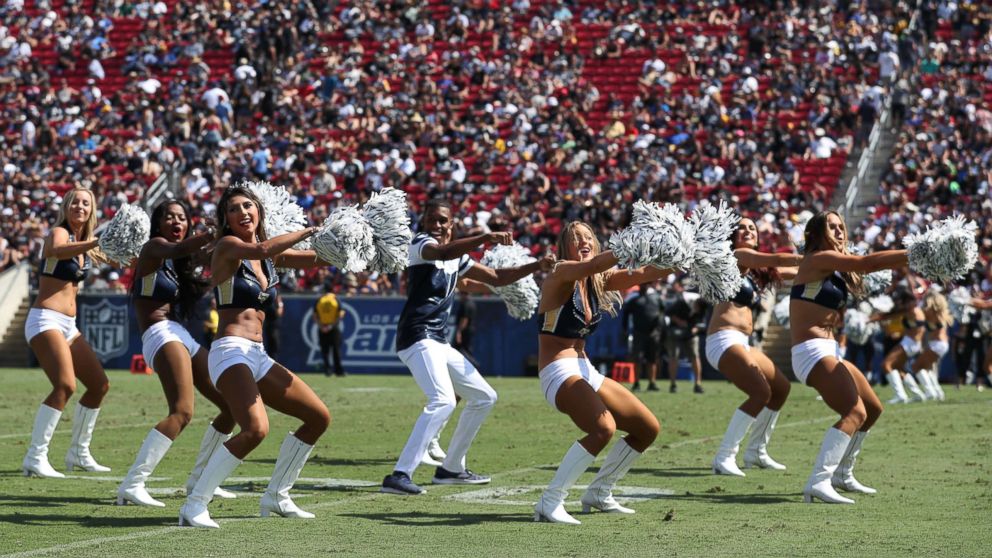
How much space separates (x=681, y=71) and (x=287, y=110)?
28.2ft

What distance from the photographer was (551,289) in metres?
7.93

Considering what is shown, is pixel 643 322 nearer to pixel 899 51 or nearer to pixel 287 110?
pixel 899 51

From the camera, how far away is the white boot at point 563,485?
7.87m

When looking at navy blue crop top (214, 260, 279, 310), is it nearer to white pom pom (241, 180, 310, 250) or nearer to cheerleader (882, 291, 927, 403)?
white pom pom (241, 180, 310, 250)

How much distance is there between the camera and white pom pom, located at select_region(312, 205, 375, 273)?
24.3ft

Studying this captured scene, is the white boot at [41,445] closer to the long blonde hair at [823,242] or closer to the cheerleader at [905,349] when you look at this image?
the long blonde hair at [823,242]

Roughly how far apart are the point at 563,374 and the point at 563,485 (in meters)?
0.58

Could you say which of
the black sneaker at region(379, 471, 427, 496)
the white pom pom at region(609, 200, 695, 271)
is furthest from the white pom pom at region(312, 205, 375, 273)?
the black sneaker at region(379, 471, 427, 496)

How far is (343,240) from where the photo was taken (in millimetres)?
7395

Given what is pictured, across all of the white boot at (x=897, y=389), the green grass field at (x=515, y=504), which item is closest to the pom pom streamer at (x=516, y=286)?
the green grass field at (x=515, y=504)

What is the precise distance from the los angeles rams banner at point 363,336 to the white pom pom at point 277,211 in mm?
16336

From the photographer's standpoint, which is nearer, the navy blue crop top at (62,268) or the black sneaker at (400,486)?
the black sneaker at (400,486)

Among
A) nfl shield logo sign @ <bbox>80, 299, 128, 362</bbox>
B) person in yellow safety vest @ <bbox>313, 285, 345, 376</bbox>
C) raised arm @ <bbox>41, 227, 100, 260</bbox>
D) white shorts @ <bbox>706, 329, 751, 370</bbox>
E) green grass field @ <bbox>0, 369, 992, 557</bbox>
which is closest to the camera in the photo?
green grass field @ <bbox>0, 369, 992, 557</bbox>

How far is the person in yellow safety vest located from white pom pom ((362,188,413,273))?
16573mm
